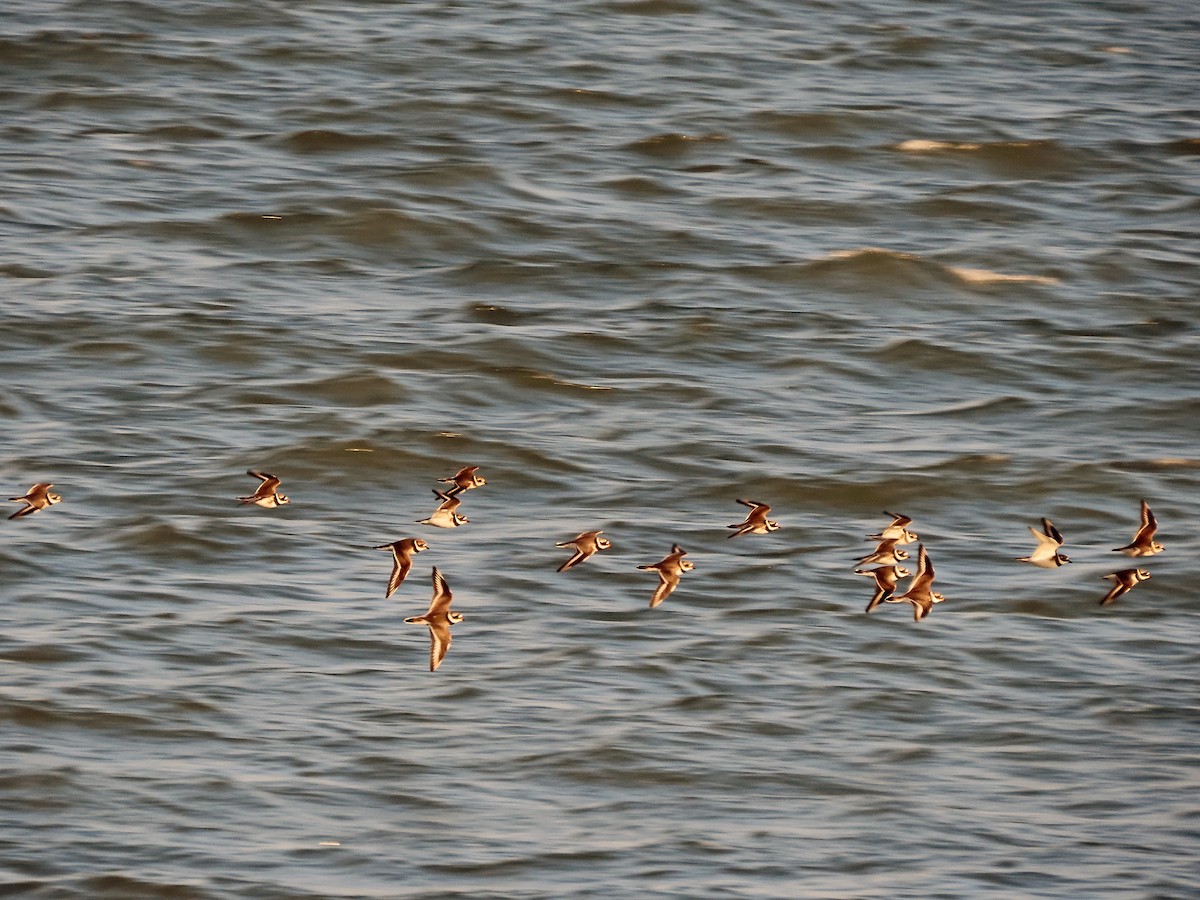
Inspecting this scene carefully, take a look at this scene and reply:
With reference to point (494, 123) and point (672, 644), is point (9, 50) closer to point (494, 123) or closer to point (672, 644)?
point (494, 123)

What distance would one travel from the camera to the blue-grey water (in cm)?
937

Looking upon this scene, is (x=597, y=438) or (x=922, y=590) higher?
(x=922, y=590)

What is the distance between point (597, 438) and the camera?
13.3m

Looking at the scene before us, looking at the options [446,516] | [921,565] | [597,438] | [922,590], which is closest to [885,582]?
[922,590]

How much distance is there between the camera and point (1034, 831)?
934 centimetres

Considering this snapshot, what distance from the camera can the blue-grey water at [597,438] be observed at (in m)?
9.37

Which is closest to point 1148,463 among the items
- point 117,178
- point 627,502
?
point 627,502

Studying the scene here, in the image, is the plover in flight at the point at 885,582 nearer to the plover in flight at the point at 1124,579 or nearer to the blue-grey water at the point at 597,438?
the blue-grey water at the point at 597,438

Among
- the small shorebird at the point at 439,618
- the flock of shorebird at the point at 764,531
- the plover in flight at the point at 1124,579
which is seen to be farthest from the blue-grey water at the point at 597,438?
the small shorebird at the point at 439,618

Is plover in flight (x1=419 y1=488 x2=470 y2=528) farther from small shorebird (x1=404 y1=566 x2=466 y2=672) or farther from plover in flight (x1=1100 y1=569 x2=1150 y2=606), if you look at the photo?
plover in flight (x1=1100 y1=569 x2=1150 y2=606)

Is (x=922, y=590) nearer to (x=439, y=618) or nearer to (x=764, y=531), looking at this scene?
(x=764, y=531)

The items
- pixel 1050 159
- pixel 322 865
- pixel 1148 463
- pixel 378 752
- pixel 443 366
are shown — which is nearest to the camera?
pixel 322 865

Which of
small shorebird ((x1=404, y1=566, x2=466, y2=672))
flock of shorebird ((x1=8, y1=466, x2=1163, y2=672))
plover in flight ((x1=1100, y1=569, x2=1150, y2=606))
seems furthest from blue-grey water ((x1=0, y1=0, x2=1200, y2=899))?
small shorebird ((x1=404, y1=566, x2=466, y2=672))

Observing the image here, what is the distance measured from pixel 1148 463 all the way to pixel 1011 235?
3.90 m
